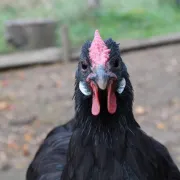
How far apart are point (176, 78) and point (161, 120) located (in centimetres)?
136

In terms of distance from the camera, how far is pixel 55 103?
5.95m

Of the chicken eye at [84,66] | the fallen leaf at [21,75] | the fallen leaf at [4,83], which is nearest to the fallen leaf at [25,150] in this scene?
the fallen leaf at [4,83]

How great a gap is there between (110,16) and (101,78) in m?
8.19

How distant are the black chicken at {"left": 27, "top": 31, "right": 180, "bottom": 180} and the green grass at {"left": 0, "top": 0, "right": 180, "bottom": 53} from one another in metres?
6.24

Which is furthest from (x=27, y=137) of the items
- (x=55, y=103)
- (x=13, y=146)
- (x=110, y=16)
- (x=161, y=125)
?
(x=110, y=16)

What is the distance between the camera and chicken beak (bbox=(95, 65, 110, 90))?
6.85 ft

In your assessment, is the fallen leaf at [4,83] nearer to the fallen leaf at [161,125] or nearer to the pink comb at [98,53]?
the fallen leaf at [161,125]

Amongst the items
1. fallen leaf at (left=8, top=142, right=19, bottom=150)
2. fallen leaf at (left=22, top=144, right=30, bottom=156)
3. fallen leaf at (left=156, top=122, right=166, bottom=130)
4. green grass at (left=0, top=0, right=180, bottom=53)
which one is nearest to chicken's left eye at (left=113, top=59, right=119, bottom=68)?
fallen leaf at (left=22, top=144, right=30, bottom=156)

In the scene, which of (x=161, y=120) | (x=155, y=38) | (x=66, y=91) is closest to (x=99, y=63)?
(x=161, y=120)

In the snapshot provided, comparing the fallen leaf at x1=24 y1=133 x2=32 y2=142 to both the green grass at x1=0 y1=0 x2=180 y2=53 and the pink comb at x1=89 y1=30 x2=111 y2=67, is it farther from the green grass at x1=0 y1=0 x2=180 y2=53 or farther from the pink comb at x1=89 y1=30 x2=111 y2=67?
the green grass at x1=0 y1=0 x2=180 y2=53

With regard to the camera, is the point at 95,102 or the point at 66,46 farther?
the point at 66,46

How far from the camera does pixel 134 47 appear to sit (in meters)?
7.96

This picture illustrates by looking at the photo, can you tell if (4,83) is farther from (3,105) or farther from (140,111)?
(140,111)

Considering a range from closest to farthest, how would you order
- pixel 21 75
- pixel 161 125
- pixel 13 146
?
pixel 13 146 → pixel 161 125 → pixel 21 75
